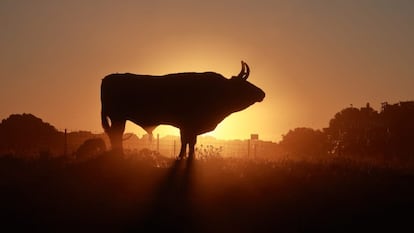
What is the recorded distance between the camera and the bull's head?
21.0 metres

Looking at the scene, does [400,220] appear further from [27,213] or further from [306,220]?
[27,213]

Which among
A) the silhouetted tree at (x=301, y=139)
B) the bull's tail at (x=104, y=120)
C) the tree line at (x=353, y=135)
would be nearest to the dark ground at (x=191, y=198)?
the bull's tail at (x=104, y=120)

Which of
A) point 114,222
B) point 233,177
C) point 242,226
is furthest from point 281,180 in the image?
point 114,222

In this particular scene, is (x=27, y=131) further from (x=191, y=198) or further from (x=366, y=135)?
(x=191, y=198)

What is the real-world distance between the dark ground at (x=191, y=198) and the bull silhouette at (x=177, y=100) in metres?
1.61

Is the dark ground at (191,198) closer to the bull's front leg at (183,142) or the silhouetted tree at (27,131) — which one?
the bull's front leg at (183,142)

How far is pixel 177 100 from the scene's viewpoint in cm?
2039

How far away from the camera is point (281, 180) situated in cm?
1816

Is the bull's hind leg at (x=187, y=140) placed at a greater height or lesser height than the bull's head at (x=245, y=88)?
lesser

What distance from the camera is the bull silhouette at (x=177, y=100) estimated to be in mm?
20391

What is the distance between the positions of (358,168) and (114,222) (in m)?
8.97

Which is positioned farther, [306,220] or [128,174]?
[128,174]

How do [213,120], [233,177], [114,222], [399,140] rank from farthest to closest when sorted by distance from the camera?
Result: [399,140] < [213,120] < [233,177] < [114,222]

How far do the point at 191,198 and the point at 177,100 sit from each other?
4668mm
